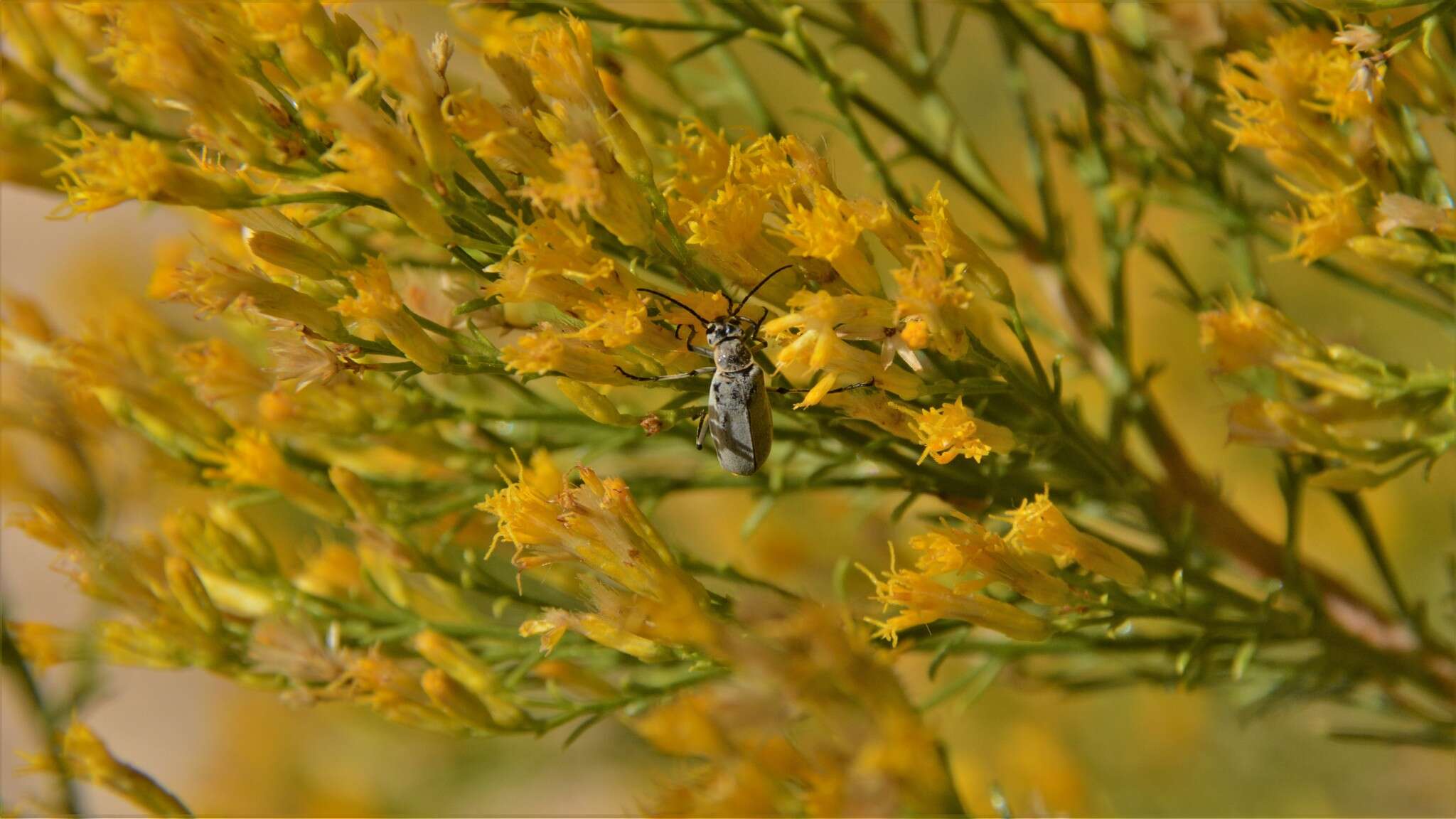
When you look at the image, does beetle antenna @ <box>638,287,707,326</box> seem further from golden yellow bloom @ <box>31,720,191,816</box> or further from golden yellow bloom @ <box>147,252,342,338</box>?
golden yellow bloom @ <box>31,720,191,816</box>

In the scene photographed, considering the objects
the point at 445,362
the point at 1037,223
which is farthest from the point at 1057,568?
the point at 1037,223

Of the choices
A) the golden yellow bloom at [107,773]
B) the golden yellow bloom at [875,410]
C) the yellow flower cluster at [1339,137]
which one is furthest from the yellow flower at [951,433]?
the golden yellow bloom at [107,773]

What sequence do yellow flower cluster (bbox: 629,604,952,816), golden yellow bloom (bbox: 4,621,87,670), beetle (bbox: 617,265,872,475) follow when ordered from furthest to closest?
1. golden yellow bloom (bbox: 4,621,87,670)
2. beetle (bbox: 617,265,872,475)
3. yellow flower cluster (bbox: 629,604,952,816)

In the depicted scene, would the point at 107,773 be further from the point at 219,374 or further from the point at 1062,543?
the point at 1062,543

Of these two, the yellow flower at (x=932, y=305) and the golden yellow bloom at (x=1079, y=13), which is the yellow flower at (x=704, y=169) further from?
the golden yellow bloom at (x=1079, y=13)

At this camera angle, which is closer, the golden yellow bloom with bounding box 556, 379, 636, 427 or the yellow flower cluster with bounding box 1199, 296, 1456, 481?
the golden yellow bloom with bounding box 556, 379, 636, 427

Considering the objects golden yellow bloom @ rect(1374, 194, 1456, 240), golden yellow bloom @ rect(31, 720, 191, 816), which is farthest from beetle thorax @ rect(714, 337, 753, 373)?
golden yellow bloom @ rect(31, 720, 191, 816)

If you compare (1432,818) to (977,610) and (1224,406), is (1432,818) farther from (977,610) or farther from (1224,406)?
(977,610)

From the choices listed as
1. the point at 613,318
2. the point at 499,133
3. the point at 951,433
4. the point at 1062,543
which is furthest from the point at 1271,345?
the point at 499,133
